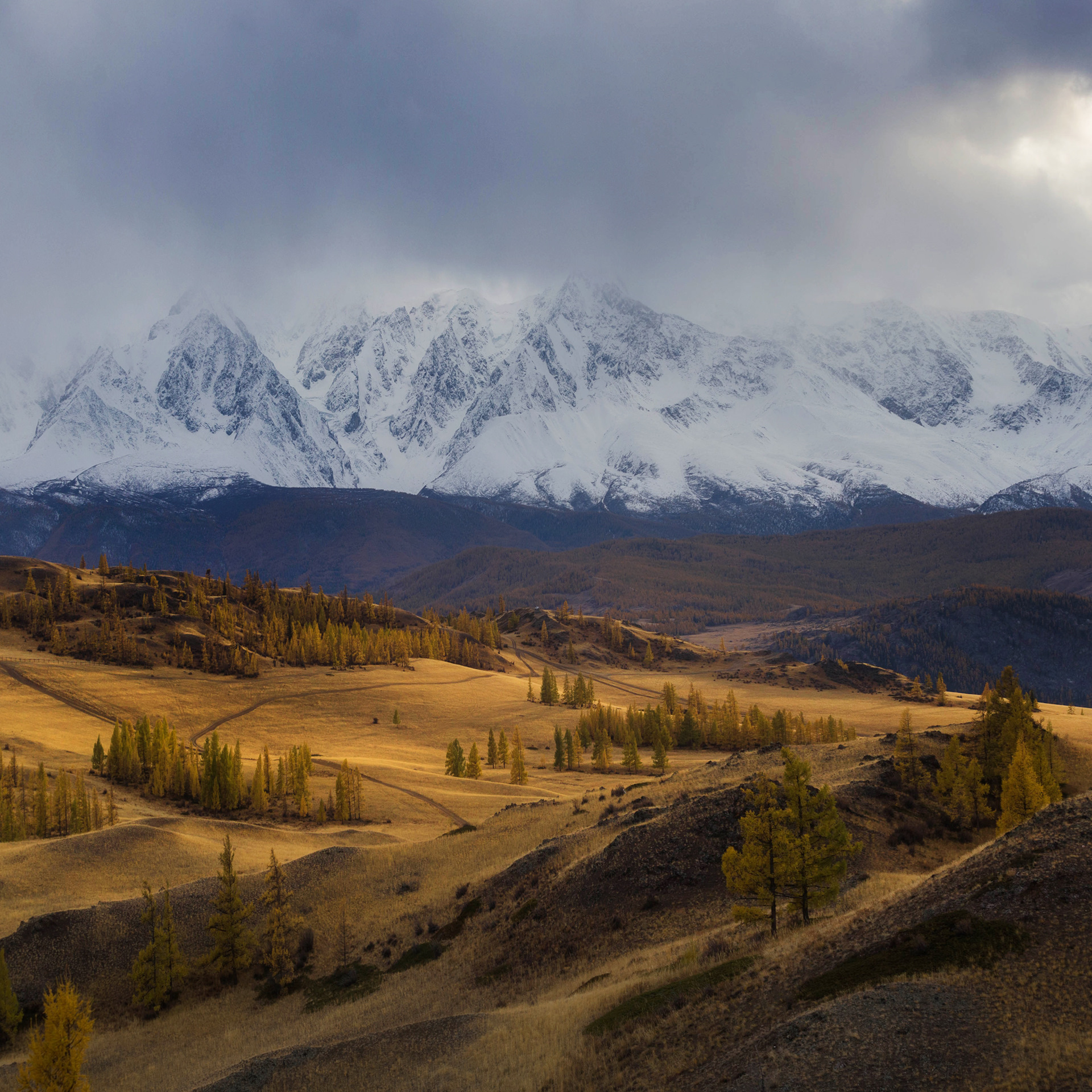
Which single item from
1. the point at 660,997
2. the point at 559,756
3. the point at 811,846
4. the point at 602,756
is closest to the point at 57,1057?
the point at 660,997

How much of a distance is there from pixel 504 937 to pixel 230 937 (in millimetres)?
18208

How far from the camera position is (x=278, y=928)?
4838cm

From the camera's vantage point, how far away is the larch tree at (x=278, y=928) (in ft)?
154

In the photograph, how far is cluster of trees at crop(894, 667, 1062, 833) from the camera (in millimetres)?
47594

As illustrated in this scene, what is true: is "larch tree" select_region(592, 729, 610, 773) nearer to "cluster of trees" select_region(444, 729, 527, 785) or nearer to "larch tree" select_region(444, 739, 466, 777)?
"cluster of trees" select_region(444, 729, 527, 785)

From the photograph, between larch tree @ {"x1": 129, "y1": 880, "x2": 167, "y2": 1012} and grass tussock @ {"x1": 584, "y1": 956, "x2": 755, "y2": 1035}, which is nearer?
grass tussock @ {"x1": 584, "y1": 956, "x2": 755, "y2": 1035}

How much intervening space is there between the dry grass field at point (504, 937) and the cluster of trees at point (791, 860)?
180 centimetres

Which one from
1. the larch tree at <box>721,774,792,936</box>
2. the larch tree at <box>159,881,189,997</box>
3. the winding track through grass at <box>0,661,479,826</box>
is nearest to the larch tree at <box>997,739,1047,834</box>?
the larch tree at <box>721,774,792,936</box>

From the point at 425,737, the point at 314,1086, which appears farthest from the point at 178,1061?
the point at 425,737

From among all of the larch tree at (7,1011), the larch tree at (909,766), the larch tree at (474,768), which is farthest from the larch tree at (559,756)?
the larch tree at (7,1011)

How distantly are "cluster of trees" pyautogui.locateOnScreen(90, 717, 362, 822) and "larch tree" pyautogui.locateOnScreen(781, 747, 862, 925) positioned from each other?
6454 cm

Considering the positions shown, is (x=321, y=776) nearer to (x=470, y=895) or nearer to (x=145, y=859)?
(x=145, y=859)

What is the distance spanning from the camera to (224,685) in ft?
547

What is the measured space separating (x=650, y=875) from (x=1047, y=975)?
2271cm
